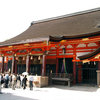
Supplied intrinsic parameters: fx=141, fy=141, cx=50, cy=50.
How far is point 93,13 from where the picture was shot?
19.2 meters

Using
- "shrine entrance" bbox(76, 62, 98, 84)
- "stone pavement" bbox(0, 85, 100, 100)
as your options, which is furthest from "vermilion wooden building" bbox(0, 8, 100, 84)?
"stone pavement" bbox(0, 85, 100, 100)

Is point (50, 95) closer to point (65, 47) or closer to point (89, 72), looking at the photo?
point (89, 72)

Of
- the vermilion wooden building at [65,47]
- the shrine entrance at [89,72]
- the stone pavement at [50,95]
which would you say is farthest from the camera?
the shrine entrance at [89,72]

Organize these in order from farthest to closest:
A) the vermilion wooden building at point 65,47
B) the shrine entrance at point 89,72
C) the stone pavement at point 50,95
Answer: the shrine entrance at point 89,72
the vermilion wooden building at point 65,47
the stone pavement at point 50,95

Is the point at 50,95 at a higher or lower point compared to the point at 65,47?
lower

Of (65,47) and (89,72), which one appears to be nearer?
(89,72)

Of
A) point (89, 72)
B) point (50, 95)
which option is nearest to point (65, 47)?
point (89, 72)

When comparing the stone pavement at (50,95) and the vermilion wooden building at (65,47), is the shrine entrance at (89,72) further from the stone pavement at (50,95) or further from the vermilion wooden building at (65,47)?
the stone pavement at (50,95)

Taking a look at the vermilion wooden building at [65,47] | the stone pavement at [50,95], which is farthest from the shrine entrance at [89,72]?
the stone pavement at [50,95]

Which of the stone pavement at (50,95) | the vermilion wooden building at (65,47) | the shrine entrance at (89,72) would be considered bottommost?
the stone pavement at (50,95)

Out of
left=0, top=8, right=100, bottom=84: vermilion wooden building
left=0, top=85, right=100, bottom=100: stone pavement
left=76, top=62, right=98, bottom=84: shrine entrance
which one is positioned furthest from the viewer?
left=76, top=62, right=98, bottom=84: shrine entrance

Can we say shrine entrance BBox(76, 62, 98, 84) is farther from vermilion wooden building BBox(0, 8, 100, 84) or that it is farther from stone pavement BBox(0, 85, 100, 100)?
stone pavement BBox(0, 85, 100, 100)

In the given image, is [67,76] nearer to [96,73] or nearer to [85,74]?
[96,73]

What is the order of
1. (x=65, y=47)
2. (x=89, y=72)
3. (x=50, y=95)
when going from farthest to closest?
(x=65, y=47) < (x=89, y=72) < (x=50, y=95)
